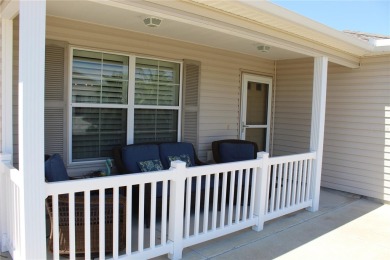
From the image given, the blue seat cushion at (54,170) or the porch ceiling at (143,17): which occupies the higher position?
the porch ceiling at (143,17)

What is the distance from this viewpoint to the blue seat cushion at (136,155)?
4.12 m

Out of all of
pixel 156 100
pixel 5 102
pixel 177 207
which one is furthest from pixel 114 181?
pixel 156 100

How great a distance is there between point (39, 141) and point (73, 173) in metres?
1.87

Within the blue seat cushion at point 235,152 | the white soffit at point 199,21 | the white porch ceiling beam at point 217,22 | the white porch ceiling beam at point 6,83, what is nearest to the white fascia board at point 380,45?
the white soffit at point 199,21

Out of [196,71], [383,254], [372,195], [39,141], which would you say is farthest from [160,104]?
[372,195]

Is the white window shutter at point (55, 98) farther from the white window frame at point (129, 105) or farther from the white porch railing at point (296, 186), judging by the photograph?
the white porch railing at point (296, 186)

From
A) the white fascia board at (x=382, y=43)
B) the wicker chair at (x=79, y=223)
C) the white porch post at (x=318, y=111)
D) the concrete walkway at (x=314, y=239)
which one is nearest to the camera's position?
the wicker chair at (x=79, y=223)

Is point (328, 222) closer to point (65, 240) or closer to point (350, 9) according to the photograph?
point (65, 240)

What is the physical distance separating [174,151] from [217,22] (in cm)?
202

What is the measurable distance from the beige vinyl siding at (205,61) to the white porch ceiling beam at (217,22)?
1374mm

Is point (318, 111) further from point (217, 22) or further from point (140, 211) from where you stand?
point (140, 211)

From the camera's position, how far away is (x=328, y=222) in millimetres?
4297

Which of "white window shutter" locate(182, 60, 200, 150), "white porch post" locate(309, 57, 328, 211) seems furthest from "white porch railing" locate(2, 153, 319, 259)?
"white window shutter" locate(182, 60, 200, 150)

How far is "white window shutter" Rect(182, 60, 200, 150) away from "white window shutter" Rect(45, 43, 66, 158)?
1.85m
